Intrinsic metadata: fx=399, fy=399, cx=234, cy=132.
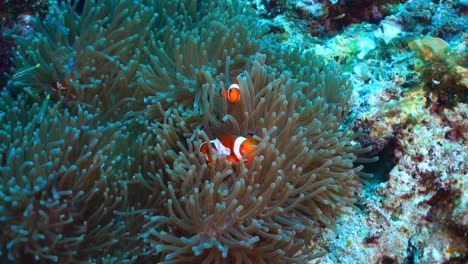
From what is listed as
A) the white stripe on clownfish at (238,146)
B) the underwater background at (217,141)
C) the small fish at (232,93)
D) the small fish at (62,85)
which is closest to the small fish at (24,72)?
the underwater background at (217,141)

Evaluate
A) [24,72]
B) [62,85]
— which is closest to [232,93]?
[62,85]

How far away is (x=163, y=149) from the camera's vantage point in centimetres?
231

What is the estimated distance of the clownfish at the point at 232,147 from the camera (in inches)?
86.4

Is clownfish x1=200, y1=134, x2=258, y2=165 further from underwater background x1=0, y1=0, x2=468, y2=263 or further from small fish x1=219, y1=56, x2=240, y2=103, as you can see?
small fish x1=219, y1=56, x2=240, y2=103

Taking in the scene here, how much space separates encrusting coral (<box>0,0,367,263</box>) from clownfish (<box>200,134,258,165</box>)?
48 millimetres

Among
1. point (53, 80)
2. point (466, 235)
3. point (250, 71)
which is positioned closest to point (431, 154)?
point (466, 235)

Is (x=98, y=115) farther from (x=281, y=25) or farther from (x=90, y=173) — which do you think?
(x=281, y=25)

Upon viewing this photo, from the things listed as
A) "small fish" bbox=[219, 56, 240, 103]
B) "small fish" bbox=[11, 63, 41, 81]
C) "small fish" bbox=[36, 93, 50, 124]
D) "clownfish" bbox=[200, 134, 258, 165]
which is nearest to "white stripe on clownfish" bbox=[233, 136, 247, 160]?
"clownfish" bbox=[200, 134, 258, 165]

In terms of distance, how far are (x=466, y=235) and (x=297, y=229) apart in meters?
1.07

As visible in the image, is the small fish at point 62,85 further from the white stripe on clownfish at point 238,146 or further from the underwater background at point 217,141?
the white stripe on clownfish at point 238,146

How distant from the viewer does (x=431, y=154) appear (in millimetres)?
2592

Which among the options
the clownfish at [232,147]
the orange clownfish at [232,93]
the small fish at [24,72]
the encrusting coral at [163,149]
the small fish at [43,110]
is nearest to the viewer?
the encrusting coral at [163,149]

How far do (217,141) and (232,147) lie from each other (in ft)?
0.30

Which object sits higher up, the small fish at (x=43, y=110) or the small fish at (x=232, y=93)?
the small fish at (x=43, y=110)
